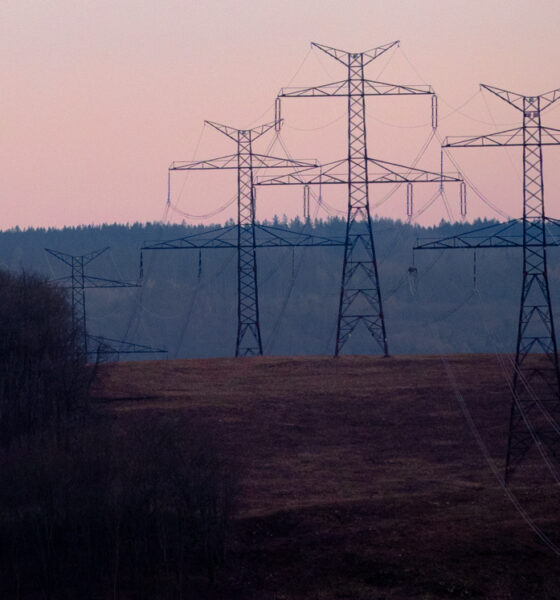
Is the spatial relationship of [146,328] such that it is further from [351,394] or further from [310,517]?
[310,517]

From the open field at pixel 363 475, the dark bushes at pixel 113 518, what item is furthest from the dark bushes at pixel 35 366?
the dark bushes at pixel 113 518

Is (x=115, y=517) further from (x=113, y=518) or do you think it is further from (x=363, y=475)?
(x=363, y=475)

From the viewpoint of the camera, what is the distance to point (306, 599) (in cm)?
3141

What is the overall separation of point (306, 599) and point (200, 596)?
3353 millimetres

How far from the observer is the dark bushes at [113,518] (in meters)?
33.9

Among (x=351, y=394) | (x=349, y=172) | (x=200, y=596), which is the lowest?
(x=200, y=596)

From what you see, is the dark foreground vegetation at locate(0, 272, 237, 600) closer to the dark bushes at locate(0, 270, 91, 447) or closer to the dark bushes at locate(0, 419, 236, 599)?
the dark bushes at locate(0, 419, 236, 599)

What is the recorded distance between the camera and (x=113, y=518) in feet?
113

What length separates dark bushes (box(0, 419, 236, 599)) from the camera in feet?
111

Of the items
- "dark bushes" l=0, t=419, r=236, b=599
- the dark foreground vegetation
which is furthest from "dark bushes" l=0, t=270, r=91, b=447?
"dark bushes" l=0, t=419, r=236, b=599

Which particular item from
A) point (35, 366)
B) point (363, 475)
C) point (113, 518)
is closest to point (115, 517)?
point (113, 518)

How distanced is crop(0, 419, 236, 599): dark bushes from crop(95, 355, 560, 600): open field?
5.02ft

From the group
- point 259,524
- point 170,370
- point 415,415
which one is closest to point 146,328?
point 170,370

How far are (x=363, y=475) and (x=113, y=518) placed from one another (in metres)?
12.5
